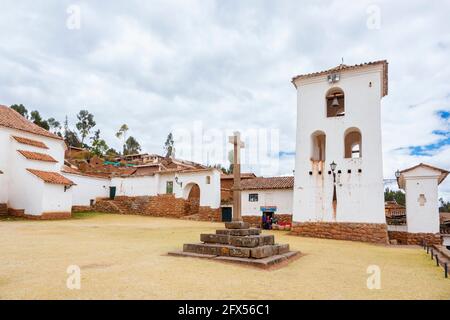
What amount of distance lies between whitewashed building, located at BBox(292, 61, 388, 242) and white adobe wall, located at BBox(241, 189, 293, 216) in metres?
5.21

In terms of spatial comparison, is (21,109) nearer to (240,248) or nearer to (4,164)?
(4,164)

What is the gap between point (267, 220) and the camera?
72.7 ft

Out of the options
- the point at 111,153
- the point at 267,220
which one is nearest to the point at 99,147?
the point at 111,153

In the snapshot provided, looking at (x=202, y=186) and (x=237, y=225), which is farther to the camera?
(x=202, y=186)

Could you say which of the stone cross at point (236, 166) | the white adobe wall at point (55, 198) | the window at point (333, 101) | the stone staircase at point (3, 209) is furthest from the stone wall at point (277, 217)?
the stone staircase at point (3, 209)

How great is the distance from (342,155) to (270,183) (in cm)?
813

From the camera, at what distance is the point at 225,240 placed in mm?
8383

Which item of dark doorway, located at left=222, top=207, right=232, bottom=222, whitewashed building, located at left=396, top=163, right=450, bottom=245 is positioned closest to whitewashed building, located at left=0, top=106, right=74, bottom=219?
dark doorway, located at left=222, top=207, right=232, bottom=222

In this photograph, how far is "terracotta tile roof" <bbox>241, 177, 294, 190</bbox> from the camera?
2246 cm

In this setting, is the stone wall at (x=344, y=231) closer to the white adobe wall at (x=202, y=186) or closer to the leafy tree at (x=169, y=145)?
the white adobe wall at (x=202, y=186)

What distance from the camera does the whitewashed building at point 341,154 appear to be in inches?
595
